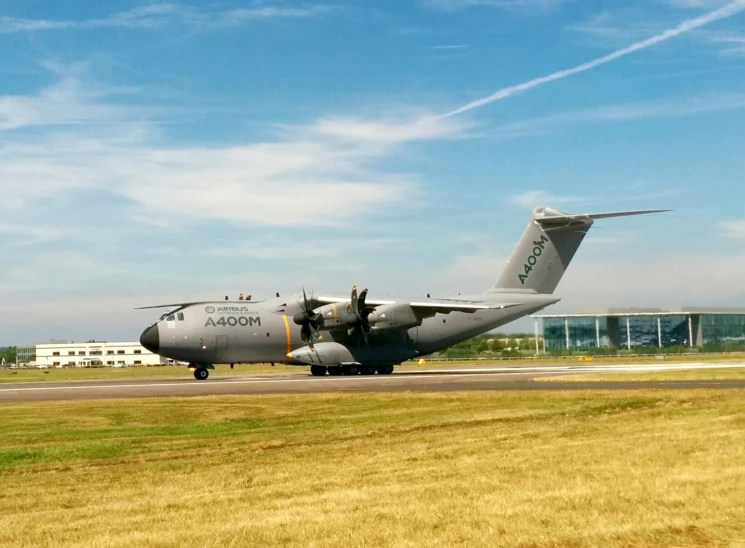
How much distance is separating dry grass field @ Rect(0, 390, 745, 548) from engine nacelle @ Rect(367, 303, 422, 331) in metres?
24.0

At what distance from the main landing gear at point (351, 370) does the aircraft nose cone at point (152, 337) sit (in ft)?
29.0

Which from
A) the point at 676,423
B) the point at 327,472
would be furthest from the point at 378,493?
the point at 676,423

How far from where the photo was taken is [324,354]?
45.6m

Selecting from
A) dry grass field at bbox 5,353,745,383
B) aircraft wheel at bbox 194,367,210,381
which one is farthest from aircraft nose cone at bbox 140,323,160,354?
dry grass field at bbox 5,353,745,383

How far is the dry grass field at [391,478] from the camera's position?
853cm

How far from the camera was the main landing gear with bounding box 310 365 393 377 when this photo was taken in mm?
48125

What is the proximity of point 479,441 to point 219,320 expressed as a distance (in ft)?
104

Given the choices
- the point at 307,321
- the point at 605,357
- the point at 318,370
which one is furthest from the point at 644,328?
the point at 307,321

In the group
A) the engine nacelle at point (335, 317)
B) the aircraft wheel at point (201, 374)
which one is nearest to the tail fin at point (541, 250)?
the engine nacelle at point (335, 317)

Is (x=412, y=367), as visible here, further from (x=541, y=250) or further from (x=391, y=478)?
(x=391, y=478)

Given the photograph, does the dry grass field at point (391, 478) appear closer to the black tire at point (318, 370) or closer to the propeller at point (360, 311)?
the propeller at point (360, 311)

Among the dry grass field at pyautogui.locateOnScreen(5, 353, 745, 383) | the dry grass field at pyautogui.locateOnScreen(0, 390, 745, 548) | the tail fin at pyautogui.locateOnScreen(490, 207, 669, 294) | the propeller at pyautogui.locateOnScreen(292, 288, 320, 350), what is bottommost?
the dry grass field at pyautogui.locateOnScreen(5, 353, 745, 383)

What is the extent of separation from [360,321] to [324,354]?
279 cm

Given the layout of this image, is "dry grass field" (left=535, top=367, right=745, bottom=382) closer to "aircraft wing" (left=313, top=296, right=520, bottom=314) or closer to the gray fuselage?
"aircraft wing" (left=313, top=296, right=520, bottom=314)
